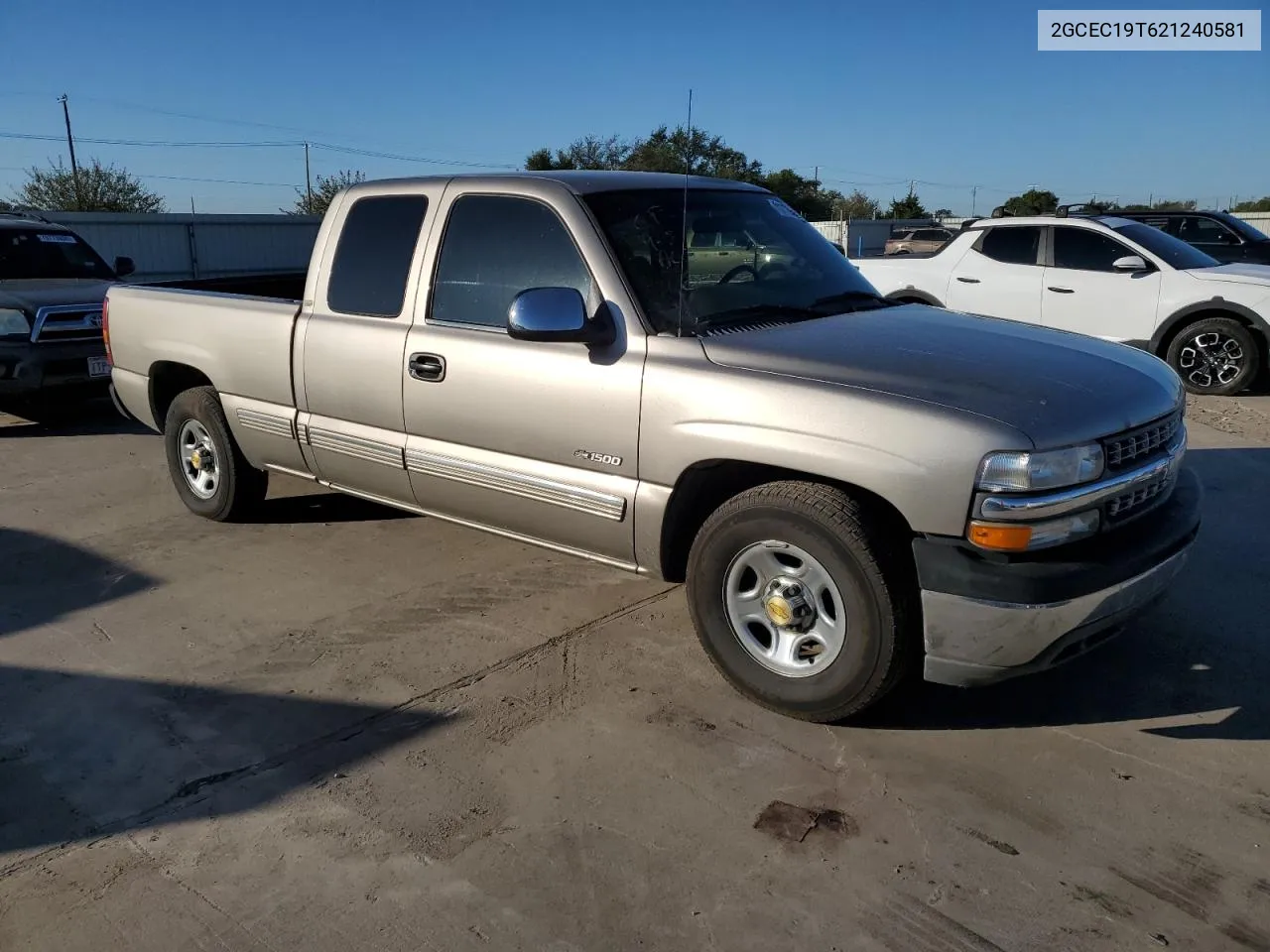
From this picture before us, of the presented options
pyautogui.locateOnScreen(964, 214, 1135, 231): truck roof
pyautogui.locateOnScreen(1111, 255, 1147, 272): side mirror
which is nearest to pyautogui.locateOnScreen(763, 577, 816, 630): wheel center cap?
pyautogui.locateOnScreen(1111, 255, 1147, 272): side mirror

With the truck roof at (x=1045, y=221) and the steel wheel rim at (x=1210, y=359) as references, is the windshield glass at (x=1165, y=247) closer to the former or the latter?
the truck roof at (x=1045, y=221)

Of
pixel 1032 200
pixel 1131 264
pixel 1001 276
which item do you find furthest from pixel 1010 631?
pixel 1032 200

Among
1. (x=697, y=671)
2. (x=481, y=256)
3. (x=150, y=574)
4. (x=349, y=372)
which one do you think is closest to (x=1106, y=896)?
(x=697, y=671)

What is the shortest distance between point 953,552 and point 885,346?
2.99 ft

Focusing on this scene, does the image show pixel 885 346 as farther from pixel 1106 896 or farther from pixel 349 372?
pixel 349 372

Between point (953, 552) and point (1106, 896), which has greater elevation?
point (953, 552)

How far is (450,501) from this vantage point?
454cm

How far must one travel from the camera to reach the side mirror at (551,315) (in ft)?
12.1

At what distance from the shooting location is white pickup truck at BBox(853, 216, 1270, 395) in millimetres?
9406

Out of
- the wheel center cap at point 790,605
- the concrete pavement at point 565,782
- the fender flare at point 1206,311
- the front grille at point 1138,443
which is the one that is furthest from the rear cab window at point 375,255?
the fender flare at point 1206,311

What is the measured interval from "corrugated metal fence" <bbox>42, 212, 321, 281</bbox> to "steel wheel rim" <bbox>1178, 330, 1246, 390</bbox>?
14.3 meters

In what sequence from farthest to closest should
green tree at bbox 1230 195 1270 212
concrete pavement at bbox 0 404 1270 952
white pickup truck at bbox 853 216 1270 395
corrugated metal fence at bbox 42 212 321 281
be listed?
green tree at bbox 1230 195 1270 212 → corrugated metal fence at bbox 42 212 321 281 → white pickup truck at bbox 853 216 1270 395 → concrete pavement at bbox 0 404 1270 952

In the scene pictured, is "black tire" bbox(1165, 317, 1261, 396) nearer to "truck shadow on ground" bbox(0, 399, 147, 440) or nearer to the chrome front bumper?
the chrome front bumper

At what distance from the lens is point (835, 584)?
3.32 meters
